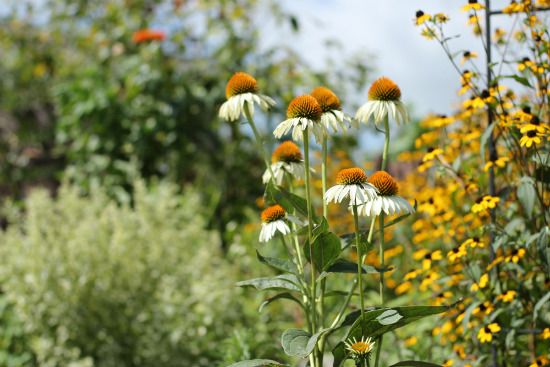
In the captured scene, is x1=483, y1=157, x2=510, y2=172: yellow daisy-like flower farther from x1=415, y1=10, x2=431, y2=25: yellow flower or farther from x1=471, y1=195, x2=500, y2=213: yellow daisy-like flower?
x1=415, y1=10, x2=431, y2=25: yellow flower

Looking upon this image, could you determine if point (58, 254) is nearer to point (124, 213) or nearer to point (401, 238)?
point (124, 213)

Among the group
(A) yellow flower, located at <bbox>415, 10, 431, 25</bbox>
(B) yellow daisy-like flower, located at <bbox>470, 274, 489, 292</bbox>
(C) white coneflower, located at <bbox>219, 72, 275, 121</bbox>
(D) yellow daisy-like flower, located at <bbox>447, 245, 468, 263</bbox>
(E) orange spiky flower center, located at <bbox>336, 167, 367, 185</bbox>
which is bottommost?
(B) yellow daisy-like flower, located at <bbox>470, 274, 489, 292</bbox>

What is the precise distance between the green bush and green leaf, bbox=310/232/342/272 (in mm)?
1631

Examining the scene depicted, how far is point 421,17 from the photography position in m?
2.19

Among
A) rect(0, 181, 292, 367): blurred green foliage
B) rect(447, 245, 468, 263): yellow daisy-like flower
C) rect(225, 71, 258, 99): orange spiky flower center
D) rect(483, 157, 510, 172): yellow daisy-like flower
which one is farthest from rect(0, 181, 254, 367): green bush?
rect(225, 71, 258, 99): orange spiky flower center

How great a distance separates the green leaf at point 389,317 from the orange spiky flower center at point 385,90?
0.57m

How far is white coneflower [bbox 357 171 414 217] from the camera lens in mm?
1635

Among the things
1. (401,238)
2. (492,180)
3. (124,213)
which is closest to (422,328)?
(492,180)

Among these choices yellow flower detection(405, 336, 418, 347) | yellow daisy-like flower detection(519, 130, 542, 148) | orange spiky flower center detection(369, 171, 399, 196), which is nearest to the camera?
orange spiky flower center detection(369, 171, 399, 196)

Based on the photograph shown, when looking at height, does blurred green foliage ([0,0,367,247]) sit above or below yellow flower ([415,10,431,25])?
above

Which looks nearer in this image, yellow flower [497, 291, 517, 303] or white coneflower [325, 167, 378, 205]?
white coneflower [325, 167, 378, 205]

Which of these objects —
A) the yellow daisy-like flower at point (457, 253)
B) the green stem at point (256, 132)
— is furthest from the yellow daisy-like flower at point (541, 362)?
the green stem at point (256, 132)

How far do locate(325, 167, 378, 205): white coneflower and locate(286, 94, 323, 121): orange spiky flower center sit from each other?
0.17 meters

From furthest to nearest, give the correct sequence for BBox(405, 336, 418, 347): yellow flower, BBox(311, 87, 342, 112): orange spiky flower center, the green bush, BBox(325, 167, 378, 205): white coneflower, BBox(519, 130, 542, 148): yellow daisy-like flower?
the green bush, BBox(405, 336, 418, 347): yellow flower, BBox(519, 130, 542, 148): yellow daisy-like flower, BBox(311, 87, 342, 112): orange spiky flower center, BBox(325, 167, 378, 205): white coneflower
